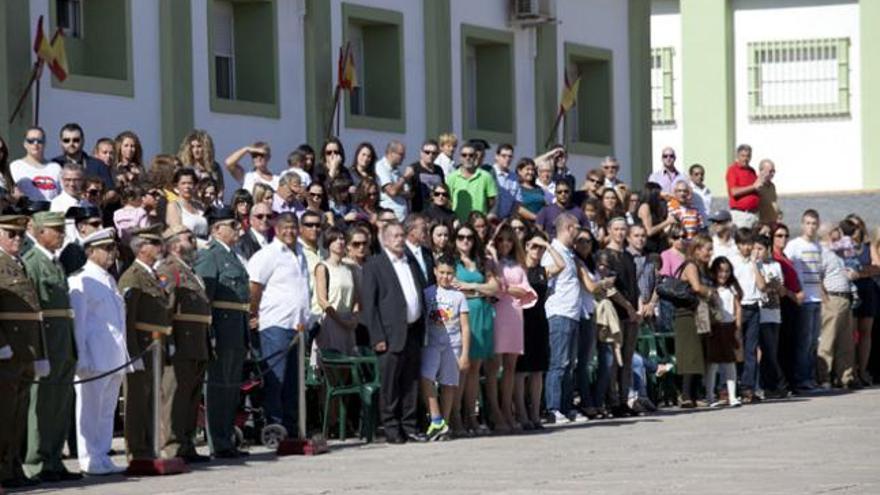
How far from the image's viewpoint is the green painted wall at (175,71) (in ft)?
94.1

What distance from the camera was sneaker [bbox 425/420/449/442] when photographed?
22.8 m

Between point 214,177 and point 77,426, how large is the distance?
5.39 metres

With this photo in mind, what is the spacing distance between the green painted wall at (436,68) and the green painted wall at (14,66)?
349 inches

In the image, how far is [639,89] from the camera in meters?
40.5

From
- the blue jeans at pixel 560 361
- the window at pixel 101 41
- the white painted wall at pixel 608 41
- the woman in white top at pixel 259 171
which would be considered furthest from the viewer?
the white painted wall at pixel 608 41

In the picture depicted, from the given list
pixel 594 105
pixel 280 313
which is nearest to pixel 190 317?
pixel 280 313

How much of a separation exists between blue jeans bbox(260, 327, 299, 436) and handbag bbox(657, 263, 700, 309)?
670 cm

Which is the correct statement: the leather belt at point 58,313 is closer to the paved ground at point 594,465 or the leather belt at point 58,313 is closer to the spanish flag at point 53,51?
the paved ground at point 594,465

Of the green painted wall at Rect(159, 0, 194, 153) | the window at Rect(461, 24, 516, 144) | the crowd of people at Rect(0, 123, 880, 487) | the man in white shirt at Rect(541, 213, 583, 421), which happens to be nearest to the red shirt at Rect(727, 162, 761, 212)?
the crowd of people at Rect(0, 123, 880, 487)

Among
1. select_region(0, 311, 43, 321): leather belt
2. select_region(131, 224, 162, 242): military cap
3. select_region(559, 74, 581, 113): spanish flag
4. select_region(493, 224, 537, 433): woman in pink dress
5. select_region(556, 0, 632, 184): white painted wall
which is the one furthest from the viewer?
select_region(556, 0, 632, 184): white painted wall

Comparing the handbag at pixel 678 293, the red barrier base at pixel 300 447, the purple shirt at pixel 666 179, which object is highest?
the purple shirt at pixel 666 179

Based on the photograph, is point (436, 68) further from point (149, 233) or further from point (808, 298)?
point (149, 233)

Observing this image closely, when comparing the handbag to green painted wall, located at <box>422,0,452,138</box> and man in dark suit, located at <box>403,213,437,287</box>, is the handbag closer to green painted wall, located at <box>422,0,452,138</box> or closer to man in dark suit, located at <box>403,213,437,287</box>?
man in dark suit, located at <box>403,213,437,287</box>

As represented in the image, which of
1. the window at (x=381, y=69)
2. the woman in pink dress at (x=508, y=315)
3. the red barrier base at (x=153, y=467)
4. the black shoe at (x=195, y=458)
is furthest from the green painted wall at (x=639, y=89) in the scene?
the red barrier base at (x=153, y=467)
